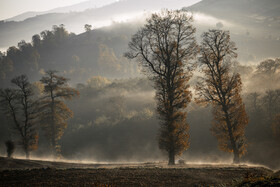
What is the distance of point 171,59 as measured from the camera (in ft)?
54.6

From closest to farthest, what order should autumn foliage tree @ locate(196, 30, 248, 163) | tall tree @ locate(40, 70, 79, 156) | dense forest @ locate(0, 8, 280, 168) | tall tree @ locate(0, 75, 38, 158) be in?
1. autumn foliage tree @ locate(196, 30, 248, 163)
2. tall tree @ locate(0, 75, 38, 158)
3. tall tree @ locate(40, 70, 79, 156)
4. dense forest @ locate(0, 8, 280, 168)

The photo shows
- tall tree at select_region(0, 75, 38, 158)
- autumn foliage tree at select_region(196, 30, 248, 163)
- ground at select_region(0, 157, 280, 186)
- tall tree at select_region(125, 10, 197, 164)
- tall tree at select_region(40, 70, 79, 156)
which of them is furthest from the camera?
tall tree at select_region(40, 70, 79, 156)

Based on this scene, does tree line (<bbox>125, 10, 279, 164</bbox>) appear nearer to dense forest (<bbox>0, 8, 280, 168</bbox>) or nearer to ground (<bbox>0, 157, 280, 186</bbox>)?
ground (<bbox>0, 157, 280, 186</bbox>)

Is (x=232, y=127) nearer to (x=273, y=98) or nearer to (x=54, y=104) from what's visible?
(x=54, y=104)

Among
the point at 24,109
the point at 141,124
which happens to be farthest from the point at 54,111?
the point at 141,124

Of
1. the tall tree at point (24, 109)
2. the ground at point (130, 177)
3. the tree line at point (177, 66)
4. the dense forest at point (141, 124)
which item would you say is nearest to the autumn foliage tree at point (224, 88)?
the tree line at point (177, 66)

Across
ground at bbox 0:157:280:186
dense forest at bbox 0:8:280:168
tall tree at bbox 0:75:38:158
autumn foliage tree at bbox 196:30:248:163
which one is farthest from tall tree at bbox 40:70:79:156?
autumn foliage tree at bbox 196:30:248:163

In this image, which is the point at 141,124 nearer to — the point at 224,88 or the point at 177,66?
the point at 224,88

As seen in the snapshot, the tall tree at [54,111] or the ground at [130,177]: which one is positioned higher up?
the tall tree at [54,111]

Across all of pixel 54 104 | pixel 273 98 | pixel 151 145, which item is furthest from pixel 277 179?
pixel 273 98

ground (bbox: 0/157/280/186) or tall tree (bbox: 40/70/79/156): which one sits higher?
tall tree (bbox: 40/70/79/156)

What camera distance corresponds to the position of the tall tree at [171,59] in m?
16.2

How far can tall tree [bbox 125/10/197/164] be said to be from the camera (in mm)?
16203

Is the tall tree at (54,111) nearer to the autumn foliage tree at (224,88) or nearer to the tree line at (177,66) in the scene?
the tree line at (177,66)
